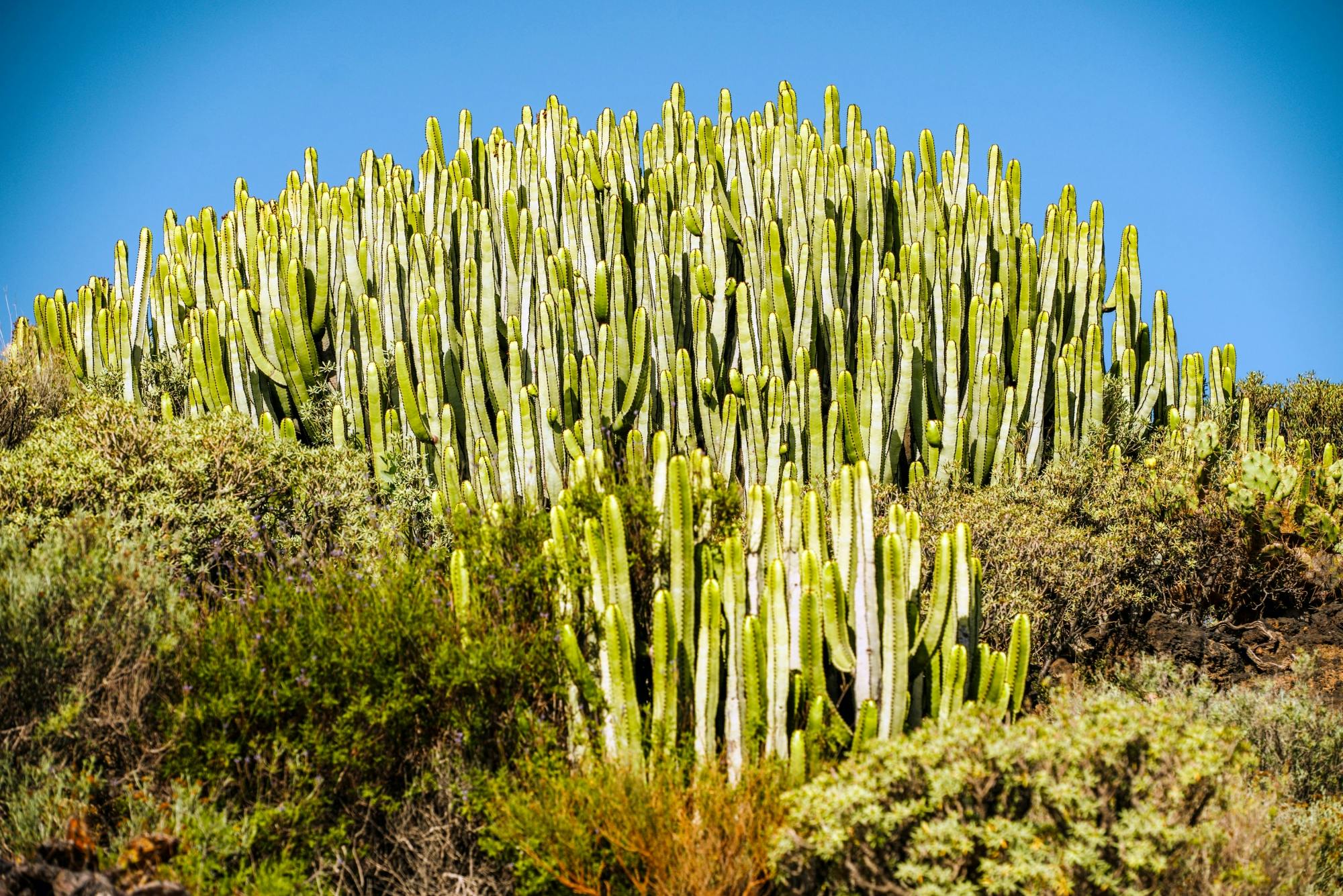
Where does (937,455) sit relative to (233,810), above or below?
above

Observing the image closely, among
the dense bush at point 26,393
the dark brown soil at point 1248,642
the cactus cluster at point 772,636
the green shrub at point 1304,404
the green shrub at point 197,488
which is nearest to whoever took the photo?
the cactus cluster at point 772,636

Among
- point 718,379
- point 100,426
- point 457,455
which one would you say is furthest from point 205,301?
point 718,379

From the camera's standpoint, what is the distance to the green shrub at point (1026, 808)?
13.3 ft

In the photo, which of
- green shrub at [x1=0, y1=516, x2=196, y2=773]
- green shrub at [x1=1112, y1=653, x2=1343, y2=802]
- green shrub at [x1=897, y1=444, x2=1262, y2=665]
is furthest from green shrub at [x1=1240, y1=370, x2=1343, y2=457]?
green shrub at [x1=0, y1=516, x2=196, y2=773]

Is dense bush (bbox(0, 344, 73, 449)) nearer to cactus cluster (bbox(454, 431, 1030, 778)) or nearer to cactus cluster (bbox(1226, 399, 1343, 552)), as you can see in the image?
cactus cluster (bbox(454, 431, 1030, 778))

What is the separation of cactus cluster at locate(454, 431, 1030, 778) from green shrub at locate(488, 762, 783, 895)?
0.90ft

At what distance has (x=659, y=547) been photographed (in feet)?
19.3

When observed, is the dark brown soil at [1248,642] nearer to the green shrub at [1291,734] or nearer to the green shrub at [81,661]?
the green shrub at [1291,734]

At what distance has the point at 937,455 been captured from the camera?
30.5ft

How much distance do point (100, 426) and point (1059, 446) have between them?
751 centimetres

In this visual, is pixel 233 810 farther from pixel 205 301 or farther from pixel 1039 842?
pixel 205 301

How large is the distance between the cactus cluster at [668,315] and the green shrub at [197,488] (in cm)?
81

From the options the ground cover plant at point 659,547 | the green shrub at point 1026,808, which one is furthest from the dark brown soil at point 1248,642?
the green shrub at point 1026,808

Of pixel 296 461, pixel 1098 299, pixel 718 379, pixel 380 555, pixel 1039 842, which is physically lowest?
pixel 1039 842
